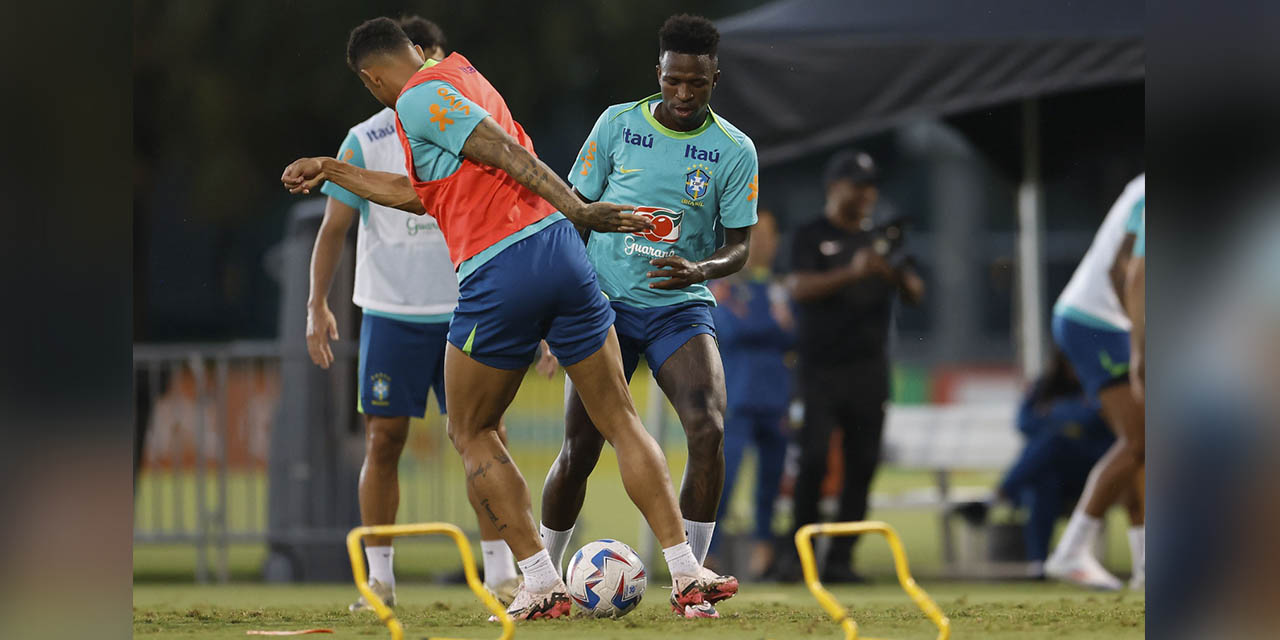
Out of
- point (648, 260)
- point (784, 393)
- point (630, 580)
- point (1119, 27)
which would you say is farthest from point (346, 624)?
point (1119, 27)

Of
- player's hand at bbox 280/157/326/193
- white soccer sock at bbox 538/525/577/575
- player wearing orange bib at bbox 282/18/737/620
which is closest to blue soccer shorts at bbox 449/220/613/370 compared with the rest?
player wearing orange bib at bbox 282/18/737/620

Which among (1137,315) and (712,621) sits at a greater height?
(1137,315)

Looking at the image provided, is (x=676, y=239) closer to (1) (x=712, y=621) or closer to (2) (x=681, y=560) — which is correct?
(2) (x=681, y=560)

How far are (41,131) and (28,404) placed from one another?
2.33 ft

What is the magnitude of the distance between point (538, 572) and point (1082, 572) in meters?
3.60

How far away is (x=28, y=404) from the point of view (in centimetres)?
391

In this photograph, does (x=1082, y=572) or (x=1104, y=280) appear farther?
(x=1104, y=280)

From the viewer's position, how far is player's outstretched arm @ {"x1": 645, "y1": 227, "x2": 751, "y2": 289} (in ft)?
18.6

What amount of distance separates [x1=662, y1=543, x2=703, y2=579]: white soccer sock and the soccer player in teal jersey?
469 mm

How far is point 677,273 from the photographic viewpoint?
5664 millimetres

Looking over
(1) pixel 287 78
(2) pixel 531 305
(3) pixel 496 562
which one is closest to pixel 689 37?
(2) pixel 531 305

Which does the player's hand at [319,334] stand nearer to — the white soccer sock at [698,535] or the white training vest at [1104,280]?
the white soccer sock at [698,535]

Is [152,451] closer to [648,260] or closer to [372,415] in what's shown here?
[372,415]

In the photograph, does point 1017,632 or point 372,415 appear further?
point 372,415
